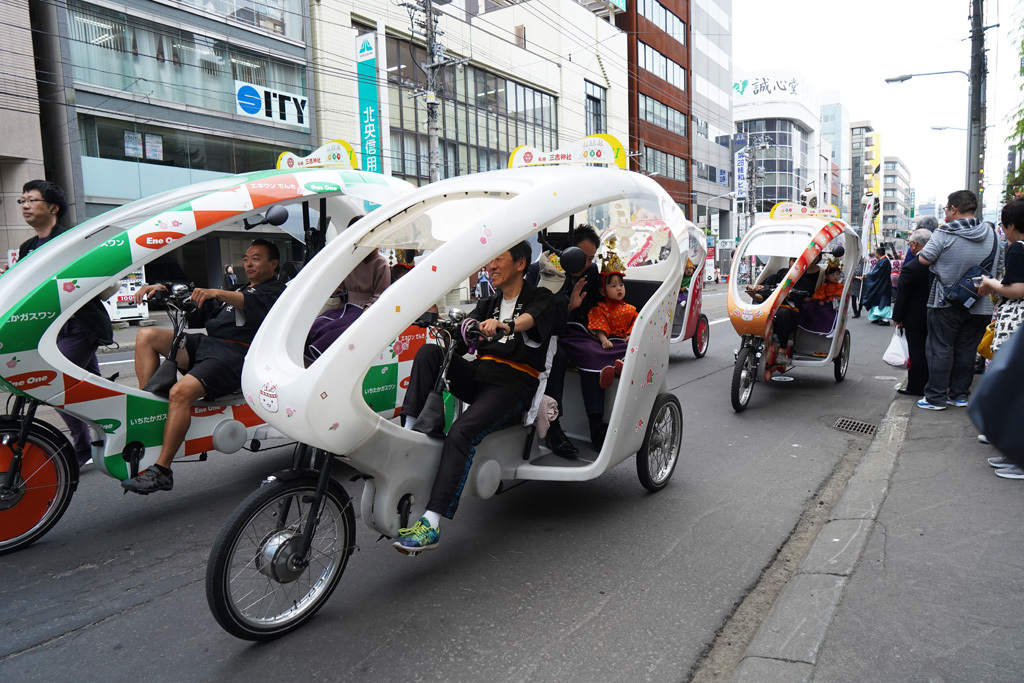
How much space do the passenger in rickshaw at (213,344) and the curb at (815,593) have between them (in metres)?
3.21

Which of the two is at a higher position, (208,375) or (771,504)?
(208,375)

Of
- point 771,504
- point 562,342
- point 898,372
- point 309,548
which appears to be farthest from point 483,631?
point 898,372

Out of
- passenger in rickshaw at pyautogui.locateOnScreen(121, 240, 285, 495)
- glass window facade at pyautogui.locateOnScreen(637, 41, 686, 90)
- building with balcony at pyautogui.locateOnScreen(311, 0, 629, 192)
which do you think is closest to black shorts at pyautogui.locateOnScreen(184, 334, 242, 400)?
passenger in rickshaw at pyautogui.locateOnScreen(121, 240, 285, 495)

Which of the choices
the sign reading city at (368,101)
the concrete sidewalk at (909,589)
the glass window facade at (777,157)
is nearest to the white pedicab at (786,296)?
the concrete sidewalk at (909,589)

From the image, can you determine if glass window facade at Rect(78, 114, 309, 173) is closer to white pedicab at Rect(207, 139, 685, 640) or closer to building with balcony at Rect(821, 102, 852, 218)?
white pedicab at Rect(207, 139, 685, 640)

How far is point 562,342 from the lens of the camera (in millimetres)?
4367

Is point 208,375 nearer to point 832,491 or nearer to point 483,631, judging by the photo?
point 483,631

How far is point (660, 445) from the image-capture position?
4.66 m

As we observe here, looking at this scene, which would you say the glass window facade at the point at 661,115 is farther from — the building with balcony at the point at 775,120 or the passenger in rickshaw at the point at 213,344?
the passenger in rickshaw at the point at 213,344

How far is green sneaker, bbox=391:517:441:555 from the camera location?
303 centimetres

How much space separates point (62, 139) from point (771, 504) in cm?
2213

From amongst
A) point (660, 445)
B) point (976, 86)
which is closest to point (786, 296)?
point (660, 445)

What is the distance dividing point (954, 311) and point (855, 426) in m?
1.33

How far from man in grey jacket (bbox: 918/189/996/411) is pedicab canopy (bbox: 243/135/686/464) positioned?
3.20 meters
